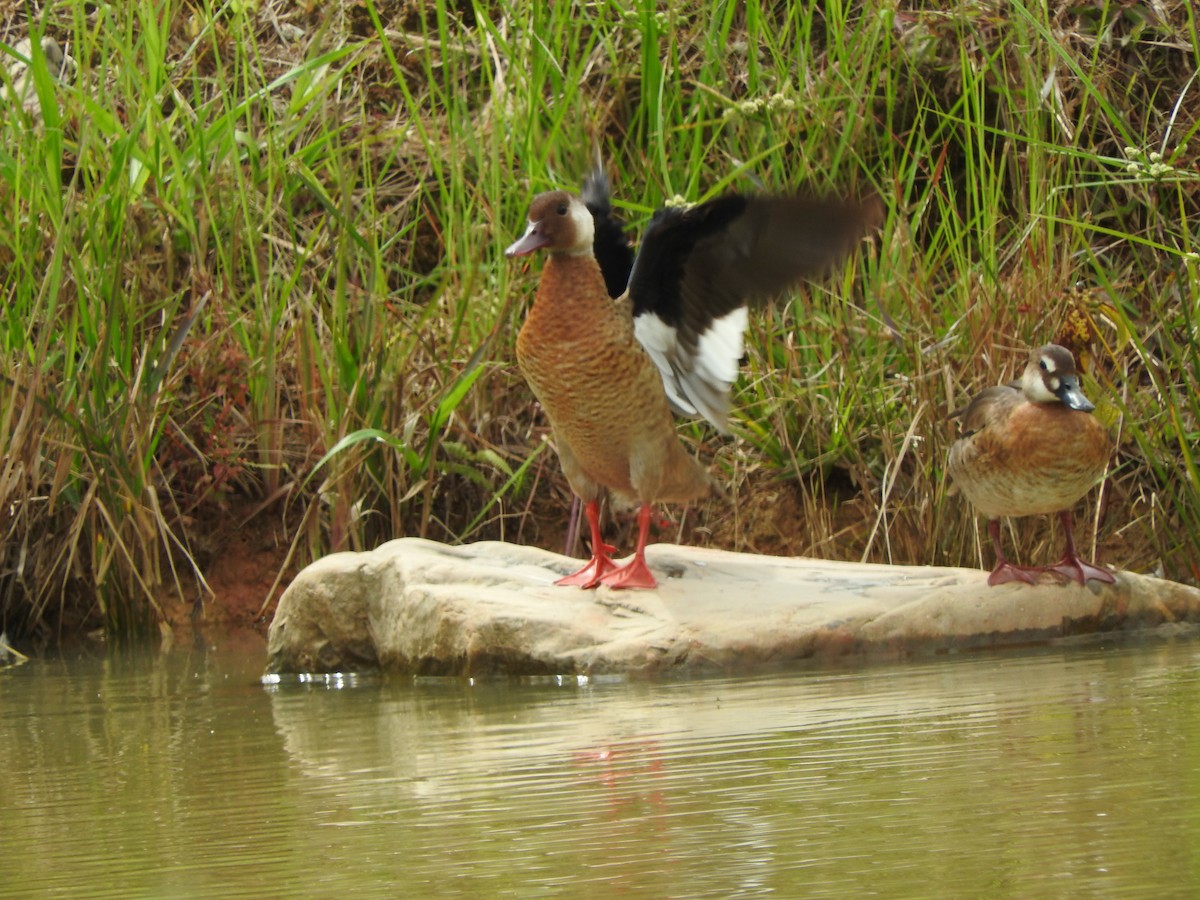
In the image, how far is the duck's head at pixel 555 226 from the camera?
5.17m

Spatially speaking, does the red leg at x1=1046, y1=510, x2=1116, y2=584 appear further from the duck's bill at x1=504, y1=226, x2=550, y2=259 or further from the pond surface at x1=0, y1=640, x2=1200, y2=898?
the duck's bill at x1=504, y1=226, x2=550, y2=259

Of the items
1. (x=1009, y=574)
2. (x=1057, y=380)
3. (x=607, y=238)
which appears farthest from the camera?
(x=607, y=238)

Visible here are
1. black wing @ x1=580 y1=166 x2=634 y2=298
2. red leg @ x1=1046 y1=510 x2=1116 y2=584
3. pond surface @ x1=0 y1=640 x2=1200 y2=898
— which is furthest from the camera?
black wing @ x1=580 y1=166 x2=634 y2=298

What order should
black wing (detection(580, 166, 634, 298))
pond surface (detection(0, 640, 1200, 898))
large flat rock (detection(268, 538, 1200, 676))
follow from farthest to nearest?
black wing (detection(580, 166, 634, 298)) < large flat rock (detection(268, 538, 1200, 676)) < pond surface (detection(0, 640, 1200, 898))

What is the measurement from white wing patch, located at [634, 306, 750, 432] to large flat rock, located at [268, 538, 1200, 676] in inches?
19.2

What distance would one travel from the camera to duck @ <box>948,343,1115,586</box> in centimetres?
498

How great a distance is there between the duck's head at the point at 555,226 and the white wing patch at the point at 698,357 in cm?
32

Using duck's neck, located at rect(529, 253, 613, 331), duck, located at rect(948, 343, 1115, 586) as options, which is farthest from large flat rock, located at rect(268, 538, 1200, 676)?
duck's neck, located at rect(529, 253, 613, 331)

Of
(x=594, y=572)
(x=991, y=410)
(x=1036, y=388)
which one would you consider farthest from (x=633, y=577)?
(x=1036, y=388)

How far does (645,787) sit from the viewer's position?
2.82 m

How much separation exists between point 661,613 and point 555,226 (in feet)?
3.97

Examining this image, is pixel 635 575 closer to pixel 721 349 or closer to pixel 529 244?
pixel 721 349

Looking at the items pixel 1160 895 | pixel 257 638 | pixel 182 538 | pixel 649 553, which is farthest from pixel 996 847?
pixel 182 538

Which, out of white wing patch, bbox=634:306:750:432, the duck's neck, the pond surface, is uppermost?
the duck's neck
